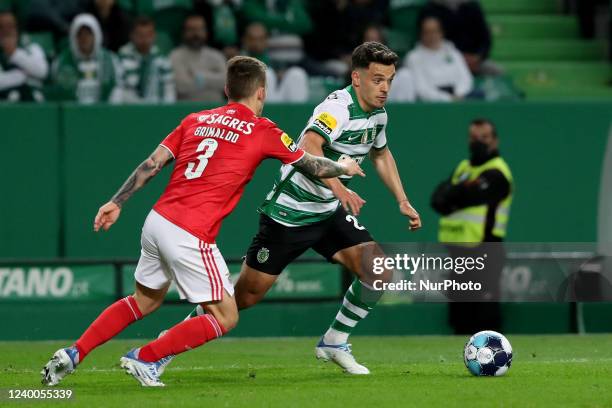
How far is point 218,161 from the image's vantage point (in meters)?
8.12

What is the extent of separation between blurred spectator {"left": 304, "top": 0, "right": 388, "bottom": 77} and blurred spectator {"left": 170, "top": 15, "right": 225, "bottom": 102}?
1.38 meters

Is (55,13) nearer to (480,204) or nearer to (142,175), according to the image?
(480,204)

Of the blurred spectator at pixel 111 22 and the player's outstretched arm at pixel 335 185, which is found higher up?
the player's outstretched arm at pixel 335 185

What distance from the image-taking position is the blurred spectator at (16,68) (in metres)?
14.2

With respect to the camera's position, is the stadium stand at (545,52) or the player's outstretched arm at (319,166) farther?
the stadium stand at (545,52)

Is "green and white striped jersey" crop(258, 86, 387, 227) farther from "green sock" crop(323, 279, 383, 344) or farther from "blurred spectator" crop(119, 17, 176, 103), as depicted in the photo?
"blurred spectator" crop(119, 17, 176, 103)

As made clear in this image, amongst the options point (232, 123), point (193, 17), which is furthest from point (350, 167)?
point (193, 17)

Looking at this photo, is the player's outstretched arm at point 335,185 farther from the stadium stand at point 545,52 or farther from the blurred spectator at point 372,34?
the stadium stand at point 545,52

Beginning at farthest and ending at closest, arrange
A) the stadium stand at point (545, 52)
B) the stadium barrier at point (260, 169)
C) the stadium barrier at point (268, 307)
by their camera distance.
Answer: the stadium stand at point (545, 52) → the stadium barrier at point (260, 169) → the stadium barrier at point (268, 307)

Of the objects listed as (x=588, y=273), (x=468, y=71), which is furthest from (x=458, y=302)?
(x=468, y=71)

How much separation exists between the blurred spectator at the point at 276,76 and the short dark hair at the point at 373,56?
5227 mm

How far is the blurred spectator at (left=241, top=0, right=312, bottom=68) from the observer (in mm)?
15375

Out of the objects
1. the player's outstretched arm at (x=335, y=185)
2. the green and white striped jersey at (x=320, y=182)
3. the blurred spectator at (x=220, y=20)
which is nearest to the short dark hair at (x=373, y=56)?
the green and white striped jersey at (x=320, y=182)

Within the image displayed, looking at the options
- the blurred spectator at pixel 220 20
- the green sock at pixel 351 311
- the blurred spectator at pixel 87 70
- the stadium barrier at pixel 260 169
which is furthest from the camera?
the blurred spectator at pixel 220 20
